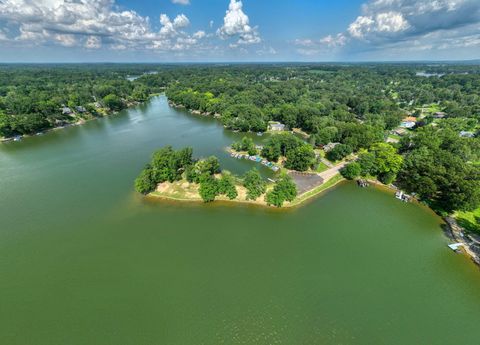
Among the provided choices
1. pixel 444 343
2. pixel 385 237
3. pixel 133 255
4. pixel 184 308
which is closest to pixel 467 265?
pixel 385 237

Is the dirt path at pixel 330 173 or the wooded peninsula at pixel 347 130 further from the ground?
the wooded peninsula at pixel 347 130

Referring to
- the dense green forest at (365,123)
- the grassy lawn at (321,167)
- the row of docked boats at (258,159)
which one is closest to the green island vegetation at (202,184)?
the row of docked boats at (258,159)

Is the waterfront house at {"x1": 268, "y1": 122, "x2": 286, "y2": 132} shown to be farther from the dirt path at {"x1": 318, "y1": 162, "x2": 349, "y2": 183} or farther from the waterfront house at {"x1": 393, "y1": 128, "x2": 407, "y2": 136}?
the waterfront house at {"x1": 393, "y1": 128, "x2": 407, "y2": 136}

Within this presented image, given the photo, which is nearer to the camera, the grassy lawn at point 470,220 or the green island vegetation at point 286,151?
the grassy lawn at point 470,220

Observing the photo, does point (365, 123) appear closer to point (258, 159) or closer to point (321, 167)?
point (321, 167)

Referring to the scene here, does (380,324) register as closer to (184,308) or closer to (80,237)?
(184,308)

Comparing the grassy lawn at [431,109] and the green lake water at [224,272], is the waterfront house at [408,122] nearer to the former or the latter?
the grassy lawn at [431,109]
